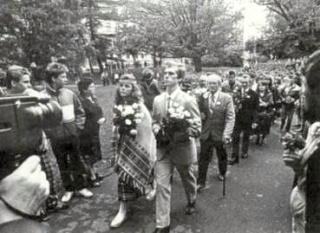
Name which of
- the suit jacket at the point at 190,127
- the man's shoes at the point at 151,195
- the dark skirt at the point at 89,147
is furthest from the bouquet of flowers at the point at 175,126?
the dark skirt at the point at 89,147

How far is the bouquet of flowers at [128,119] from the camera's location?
15.2 ft

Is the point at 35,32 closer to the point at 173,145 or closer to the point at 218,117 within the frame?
the point at 218,117

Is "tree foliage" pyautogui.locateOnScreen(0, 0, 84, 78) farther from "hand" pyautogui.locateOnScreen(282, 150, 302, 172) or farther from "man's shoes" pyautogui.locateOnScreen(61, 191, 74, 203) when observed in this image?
"hand" pyautogui.locateOnScreen(282, 150, 302, 172)

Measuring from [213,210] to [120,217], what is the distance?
4.96ft

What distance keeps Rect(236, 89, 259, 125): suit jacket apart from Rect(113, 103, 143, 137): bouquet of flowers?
4158 millimetres

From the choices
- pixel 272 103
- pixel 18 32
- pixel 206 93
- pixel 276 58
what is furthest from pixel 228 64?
pixel 206 93

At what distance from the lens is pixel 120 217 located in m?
4.84

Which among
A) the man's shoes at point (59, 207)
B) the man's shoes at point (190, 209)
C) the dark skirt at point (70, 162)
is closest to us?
the man's shoes at point (190, 209)

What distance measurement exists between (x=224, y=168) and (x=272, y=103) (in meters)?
4.63

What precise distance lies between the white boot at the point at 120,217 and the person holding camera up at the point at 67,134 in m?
1.12

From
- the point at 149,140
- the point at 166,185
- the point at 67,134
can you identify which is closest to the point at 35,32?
the point at 67,134

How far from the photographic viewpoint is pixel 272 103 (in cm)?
1026

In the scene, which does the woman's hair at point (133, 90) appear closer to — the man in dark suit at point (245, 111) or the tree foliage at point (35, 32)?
the man in dark suit at point (245, 111)

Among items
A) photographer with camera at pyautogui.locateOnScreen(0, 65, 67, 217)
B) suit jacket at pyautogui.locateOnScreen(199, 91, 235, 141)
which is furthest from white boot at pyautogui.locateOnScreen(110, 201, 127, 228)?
photographer with camera at pyautogui.locateOnScreen(0, 65, 67, 217)
